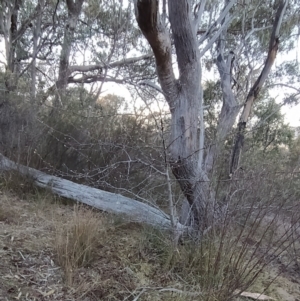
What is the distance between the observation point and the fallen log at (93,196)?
352 cm

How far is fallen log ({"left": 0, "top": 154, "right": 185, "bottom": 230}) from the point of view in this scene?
3.52 metres

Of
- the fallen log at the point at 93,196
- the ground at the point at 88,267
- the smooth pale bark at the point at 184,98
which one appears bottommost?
the ground at the point at 88,267

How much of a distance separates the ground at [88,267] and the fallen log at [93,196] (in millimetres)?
177

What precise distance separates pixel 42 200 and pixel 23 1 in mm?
6765

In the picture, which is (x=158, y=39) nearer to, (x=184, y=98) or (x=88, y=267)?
(x=184, y=98)

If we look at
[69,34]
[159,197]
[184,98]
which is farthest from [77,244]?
[69,34]

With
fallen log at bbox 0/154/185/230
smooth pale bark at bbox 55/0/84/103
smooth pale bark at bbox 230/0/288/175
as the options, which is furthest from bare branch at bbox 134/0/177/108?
smooth pale bark at bbox 55/0/84/103

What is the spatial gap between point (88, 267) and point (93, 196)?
157 cm

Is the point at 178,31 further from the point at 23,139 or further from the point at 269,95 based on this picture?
the point at 269,95

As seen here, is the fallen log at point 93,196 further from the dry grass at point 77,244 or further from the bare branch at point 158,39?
the bare branch at point 158,39

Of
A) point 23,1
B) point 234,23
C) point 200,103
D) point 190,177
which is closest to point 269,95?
point 234,23

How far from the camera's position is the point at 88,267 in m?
2.49

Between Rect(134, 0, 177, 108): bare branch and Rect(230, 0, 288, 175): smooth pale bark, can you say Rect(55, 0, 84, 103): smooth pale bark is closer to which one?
Rect(230, 0, 288, 175): smooth pale bark

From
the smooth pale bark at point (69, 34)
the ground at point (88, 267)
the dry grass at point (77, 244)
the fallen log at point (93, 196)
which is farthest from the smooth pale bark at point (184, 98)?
the smooth pale bark at point (69, 34)
